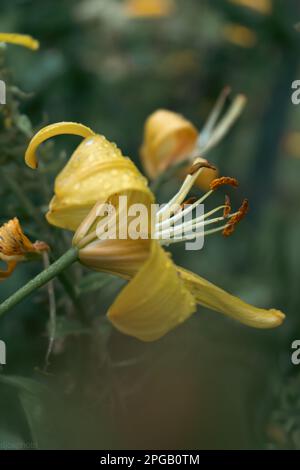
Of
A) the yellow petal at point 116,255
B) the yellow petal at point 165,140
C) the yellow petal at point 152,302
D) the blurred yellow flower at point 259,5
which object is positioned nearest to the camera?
the yellow petal at point 152,302

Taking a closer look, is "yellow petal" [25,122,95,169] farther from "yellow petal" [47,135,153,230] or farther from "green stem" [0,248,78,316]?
"green stem" [0,248,78,316]

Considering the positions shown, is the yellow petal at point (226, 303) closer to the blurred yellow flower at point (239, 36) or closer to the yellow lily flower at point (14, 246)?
the yellow lily flower at point (14, 246)

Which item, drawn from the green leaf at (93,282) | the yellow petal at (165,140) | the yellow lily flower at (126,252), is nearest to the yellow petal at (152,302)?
the yellow lily flower at (126,252)

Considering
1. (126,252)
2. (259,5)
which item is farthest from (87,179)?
(259,5)

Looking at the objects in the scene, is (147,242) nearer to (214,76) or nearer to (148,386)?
(148,386)

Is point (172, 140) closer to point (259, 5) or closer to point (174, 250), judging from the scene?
point (174, 250)

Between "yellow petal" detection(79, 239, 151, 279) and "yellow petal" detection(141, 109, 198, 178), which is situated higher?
"yellow petal" detection(141, 109, 198, 178)

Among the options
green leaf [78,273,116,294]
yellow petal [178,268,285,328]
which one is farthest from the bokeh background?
yellow petal [178,268,285,328]
